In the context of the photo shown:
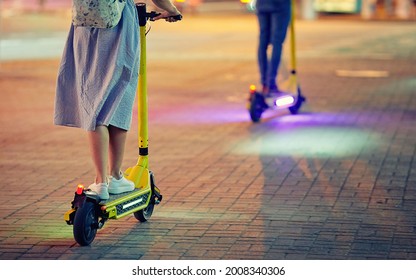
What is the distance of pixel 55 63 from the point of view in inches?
731

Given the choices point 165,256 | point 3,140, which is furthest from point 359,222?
point 3,140

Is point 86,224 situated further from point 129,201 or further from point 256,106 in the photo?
point 256,106

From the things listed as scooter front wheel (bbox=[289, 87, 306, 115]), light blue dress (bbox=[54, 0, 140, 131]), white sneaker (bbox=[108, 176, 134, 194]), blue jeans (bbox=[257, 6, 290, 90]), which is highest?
light blue dress (bbox=[54, 0, 140, 131])

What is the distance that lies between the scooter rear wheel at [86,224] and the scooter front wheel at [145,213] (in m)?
0.59

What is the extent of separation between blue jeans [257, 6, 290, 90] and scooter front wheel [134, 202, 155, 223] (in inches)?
202

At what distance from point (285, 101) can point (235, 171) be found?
3.27m

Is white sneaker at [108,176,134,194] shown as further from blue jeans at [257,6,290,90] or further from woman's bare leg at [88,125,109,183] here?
blue jeans at [257,6,290,90]

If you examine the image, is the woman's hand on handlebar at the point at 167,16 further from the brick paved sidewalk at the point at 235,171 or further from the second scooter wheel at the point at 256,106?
the second scooter wheel at the point at 256,106

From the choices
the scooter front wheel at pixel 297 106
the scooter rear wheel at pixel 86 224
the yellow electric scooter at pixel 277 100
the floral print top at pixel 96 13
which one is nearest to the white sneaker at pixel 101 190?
the scooter rear wheel at pixel 86 224

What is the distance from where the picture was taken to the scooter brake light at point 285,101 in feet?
40.2

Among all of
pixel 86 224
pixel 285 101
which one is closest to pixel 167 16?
pixel 86 224

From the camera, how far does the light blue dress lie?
6.72 m

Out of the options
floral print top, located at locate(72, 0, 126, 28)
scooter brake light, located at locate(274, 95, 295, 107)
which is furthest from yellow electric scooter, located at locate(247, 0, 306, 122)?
floral print top, located at locate(72, 0, 126, 28)

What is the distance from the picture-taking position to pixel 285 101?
40.6ft
